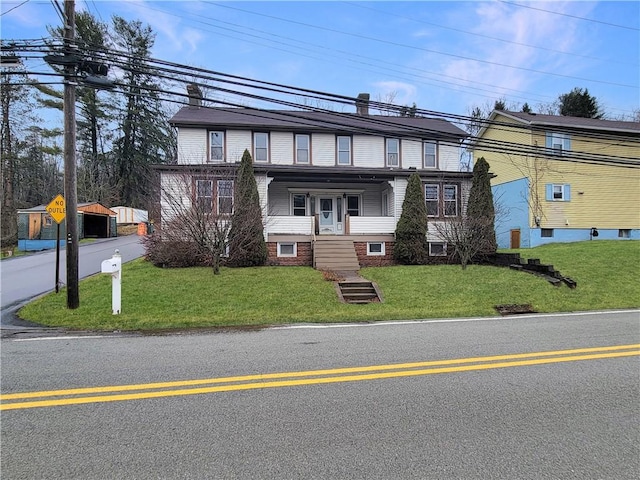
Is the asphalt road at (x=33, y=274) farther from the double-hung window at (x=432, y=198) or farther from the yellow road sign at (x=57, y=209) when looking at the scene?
the double-hung window at (x=432, y=198)

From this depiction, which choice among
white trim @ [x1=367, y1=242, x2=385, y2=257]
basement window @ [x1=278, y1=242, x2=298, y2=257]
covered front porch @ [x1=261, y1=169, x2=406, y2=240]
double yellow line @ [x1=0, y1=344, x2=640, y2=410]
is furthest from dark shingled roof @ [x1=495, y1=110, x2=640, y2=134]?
double yellow line @ [x1=0, y1=344, x2=640, y2=410]

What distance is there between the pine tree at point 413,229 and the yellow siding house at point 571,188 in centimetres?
807

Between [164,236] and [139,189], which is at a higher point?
[139,189]

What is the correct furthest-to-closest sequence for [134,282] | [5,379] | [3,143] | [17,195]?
[17,195], [3,143], [134,282], [5,379]

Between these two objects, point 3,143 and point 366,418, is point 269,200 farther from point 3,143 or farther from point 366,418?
point 3,143

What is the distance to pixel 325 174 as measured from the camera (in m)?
18.1

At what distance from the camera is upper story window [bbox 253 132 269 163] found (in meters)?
19.7

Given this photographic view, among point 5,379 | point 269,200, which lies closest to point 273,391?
point 5,379

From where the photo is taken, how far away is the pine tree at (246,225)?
46.3 ft

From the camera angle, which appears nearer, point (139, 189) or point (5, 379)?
point (5, 379)

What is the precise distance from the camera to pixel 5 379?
4.45 meters

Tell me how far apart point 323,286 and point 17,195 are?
42176 mm

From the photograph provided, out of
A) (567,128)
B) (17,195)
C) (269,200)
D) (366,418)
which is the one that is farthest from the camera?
(17,195)

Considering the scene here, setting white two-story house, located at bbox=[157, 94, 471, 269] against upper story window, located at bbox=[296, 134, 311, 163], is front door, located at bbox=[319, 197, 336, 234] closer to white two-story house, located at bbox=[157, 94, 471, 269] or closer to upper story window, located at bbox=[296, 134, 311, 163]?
white two-story house, located at bbox=[157, 94, 471, 269]
